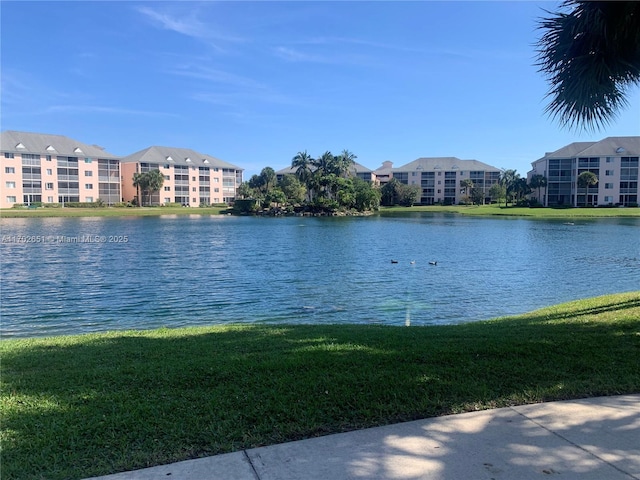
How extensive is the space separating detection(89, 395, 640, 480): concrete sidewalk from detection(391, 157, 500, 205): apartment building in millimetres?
142298

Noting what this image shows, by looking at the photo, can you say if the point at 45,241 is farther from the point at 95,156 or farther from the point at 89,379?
the point at 95,156

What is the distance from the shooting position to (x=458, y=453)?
376cm

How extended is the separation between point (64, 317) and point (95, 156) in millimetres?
102724

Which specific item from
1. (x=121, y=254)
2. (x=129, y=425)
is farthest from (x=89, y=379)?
(x=121, y=254)

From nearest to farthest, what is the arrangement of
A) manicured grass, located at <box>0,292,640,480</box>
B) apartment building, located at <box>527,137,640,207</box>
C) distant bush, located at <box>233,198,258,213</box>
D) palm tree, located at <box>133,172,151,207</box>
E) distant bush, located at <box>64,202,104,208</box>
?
manicured grass, located at <box>0,292,640,480</box>
distant bush, located at <box>64,202,104,208</box>
apartment building, located at <box>527,137,640,207</box>
distant bush, located at <box>233,198,258,213</box>
palm tree, located at <box>133,172,151,207</box>

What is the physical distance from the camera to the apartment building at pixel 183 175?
380 ft

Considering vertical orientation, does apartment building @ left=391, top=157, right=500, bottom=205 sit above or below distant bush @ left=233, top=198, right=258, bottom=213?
above

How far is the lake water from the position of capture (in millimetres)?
14773

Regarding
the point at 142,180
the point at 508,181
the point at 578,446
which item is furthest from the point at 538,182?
the point at 578,446

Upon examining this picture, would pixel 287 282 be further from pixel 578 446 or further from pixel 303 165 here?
pixel 303 165

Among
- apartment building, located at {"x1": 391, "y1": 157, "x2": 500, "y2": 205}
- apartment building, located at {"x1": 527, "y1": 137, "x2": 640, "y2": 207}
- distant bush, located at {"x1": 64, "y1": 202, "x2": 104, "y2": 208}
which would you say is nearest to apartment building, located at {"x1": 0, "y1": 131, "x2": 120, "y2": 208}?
distant bush, located at {"x1": 64, "y1": 202, "x2": 104, "y2": 208}

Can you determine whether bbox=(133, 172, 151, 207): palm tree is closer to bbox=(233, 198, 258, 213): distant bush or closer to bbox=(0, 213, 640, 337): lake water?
bbox=(233, 198, 258, 213): distant bush

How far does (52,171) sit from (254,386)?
11023 cm

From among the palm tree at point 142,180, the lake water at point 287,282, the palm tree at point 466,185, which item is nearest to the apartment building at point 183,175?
the palm tree at point 142,180
